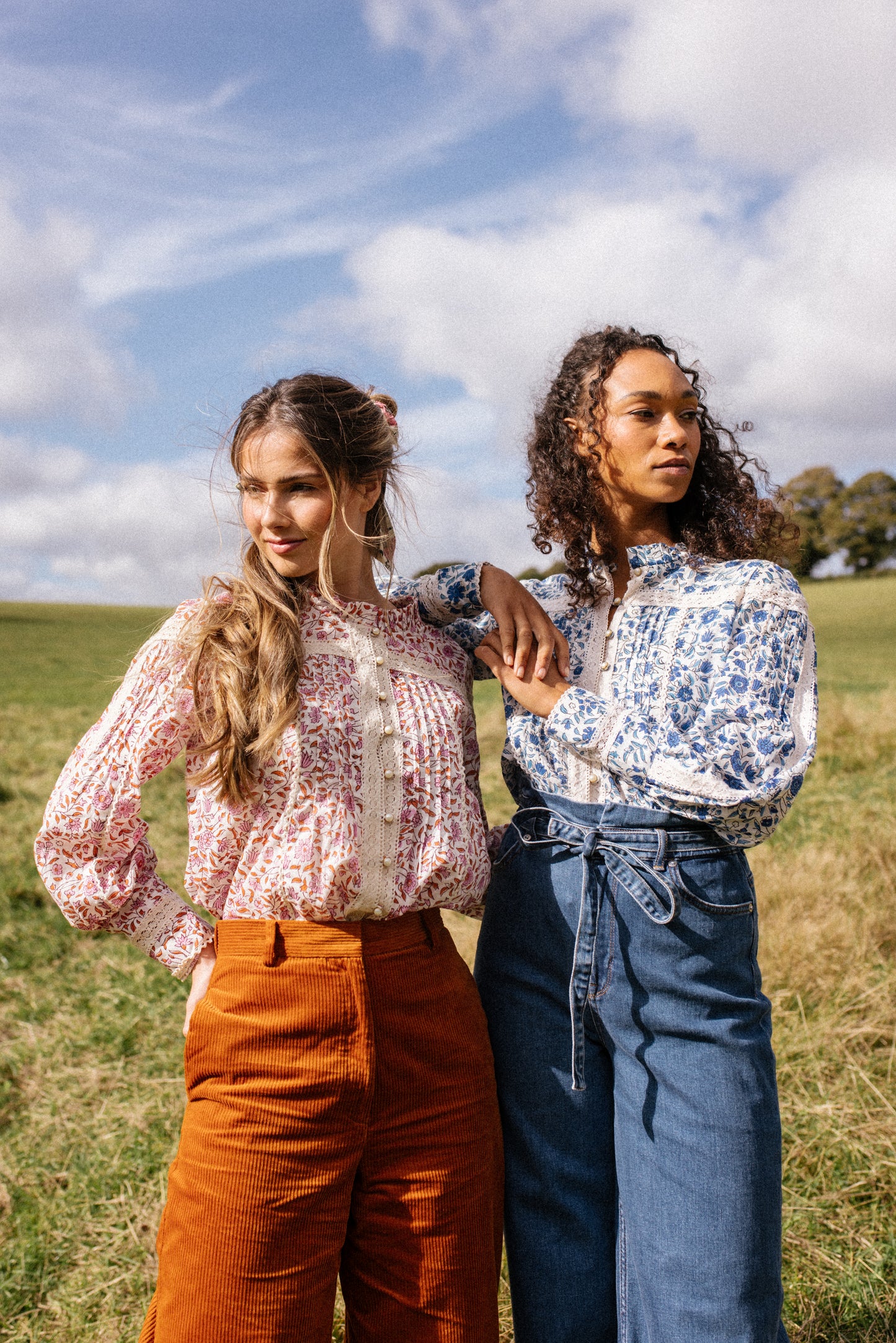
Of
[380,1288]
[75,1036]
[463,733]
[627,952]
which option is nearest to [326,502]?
[463,733]

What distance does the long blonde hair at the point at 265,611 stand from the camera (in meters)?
2.01

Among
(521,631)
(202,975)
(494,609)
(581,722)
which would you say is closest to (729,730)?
(581,722)

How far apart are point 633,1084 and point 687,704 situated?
0.80m

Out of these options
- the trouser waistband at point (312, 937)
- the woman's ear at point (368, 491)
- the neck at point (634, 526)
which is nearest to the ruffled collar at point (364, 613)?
the woman's ear at point (368, 491)

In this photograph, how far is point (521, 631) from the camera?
2309 mm

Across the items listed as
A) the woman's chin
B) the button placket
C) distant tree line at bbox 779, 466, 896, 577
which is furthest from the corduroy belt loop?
distant tree line at bbox 779, 466, 896, 577

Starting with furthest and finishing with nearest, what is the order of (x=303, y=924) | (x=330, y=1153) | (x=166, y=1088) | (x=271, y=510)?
(x=166, y=1088) → (x=271, y=510) → (x=303, y=924) → (x=330, y=1153)

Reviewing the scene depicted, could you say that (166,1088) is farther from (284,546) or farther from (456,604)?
(284,546)

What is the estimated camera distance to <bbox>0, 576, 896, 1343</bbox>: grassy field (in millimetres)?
3123

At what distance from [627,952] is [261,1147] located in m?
0.80

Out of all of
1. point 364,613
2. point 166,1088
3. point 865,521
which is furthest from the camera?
point 865,521

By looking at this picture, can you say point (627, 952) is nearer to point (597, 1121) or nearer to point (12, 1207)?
point (597, 1121)

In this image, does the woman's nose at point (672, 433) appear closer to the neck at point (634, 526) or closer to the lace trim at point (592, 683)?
the neck at point (634, 526)

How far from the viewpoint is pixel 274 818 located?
80.5 inches
